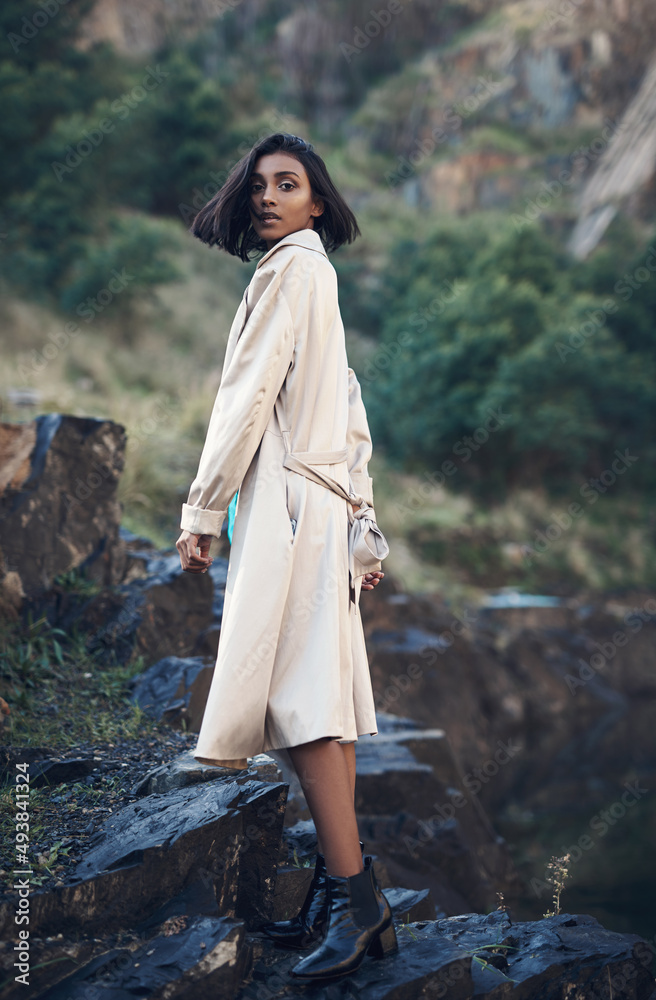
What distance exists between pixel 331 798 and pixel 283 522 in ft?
2.20

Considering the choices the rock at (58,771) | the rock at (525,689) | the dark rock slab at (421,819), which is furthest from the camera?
the rock at (525,689)

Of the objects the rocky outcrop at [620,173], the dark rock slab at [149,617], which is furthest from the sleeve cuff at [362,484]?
the rocky outcrop at [620,173]

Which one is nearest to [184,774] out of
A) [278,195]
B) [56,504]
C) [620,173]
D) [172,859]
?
[172,859]

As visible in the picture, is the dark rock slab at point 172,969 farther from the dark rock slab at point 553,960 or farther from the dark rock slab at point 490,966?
the dark rock slab at point 553,960

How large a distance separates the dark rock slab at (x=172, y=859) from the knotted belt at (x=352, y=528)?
694 millimetres

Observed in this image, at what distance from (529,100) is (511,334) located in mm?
17882

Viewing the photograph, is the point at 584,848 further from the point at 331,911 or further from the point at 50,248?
the point at 50,248

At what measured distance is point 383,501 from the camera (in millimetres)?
11812

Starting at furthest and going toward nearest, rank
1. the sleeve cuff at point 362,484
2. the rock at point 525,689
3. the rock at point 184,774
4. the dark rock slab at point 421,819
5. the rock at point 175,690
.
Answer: the rock at point 525,689 → the dark rock slab at point 421,819 → the rock at point 175,690 → the rock at point 184,774 → the sleeve cuff at point 362,484

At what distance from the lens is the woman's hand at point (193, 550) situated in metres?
1.94

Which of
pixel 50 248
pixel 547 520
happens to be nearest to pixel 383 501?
pixel 547 520

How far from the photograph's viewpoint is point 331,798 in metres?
1.86

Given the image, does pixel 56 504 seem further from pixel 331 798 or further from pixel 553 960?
pixel 553 960

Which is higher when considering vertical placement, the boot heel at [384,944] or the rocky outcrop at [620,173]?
the rocky outcrop at [620,173]
